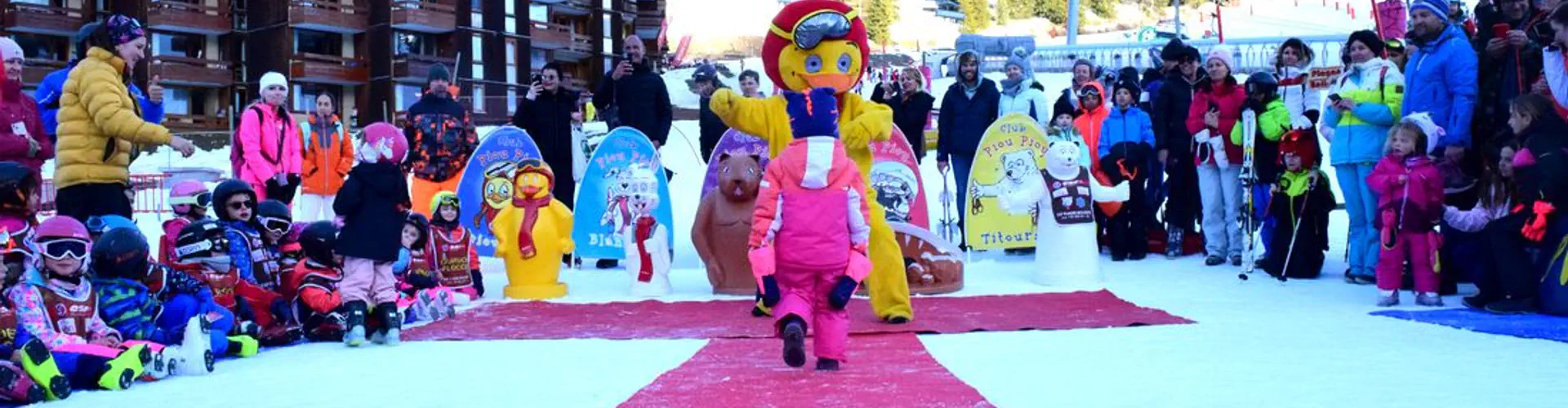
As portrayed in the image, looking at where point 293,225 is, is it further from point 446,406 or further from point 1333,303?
point 1333,303

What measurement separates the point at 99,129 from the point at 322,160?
375cm

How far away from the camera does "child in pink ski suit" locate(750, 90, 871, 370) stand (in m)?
5.12

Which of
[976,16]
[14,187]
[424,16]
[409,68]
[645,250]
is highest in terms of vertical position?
[976,16]

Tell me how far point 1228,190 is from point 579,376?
6.00 m

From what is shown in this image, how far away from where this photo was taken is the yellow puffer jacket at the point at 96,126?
6.34 meters

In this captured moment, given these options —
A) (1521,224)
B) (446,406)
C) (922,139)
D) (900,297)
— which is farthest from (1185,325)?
(922,139)

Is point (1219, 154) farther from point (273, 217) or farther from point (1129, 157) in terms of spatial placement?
point (273, 217)

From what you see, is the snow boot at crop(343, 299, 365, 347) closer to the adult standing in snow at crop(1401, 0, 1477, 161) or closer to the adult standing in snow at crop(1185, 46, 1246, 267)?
the adult standing in snow at crop(1401, 0, 1477, 161)

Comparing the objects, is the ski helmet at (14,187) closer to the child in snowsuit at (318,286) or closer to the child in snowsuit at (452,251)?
the child in snowsuit at (318,286)

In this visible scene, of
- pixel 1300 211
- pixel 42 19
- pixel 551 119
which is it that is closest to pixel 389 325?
pixel 551 119

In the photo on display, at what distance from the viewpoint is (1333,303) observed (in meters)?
7.41

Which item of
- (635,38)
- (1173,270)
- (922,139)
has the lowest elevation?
(1173,270)

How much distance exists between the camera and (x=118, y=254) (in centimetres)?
529

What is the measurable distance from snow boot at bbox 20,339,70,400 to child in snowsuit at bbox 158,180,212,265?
170 centimetres
